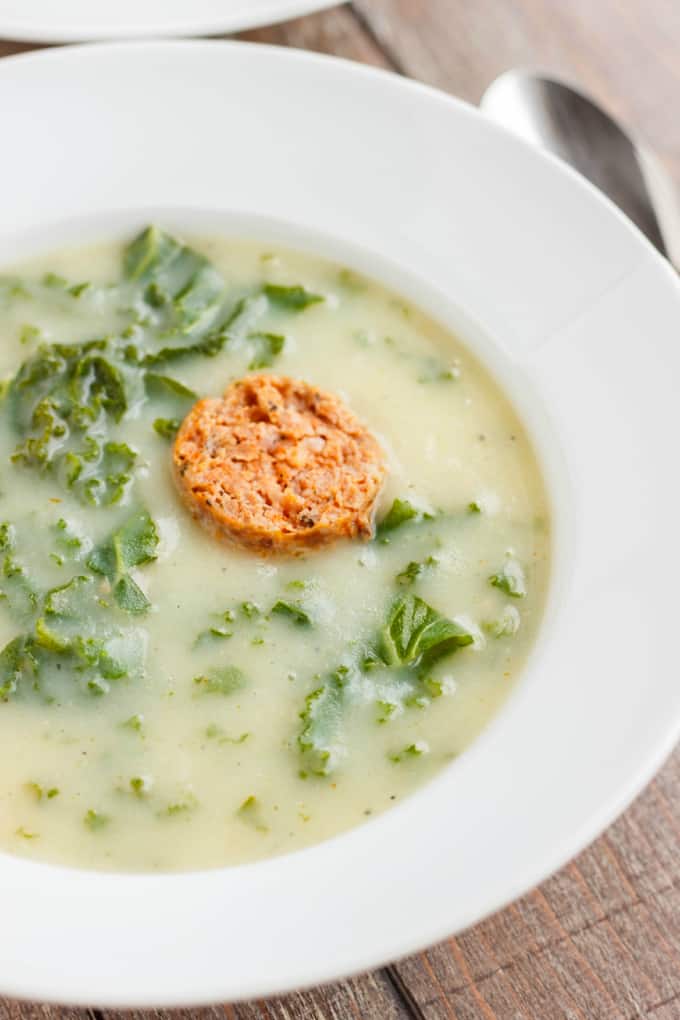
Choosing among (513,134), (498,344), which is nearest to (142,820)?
(498,344)

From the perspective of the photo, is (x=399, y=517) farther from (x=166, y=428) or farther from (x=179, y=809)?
(x=179, y=809)

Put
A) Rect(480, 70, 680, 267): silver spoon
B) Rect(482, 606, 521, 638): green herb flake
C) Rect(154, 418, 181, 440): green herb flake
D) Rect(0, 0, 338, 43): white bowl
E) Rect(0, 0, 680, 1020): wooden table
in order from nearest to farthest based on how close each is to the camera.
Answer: Rect(0, 0, 680, 1020): wooden table
Rect(482, 606, 521, 638): green herb flake
Rect(154, 418, 181, 440): green herb flake
Rect(0, 0, 338, 43): white bowl
Rect(480, 70, 680, 267): silver spoon

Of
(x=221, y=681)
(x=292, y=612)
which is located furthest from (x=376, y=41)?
(x=221, y=681)

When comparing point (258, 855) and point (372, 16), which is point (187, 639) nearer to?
point (258, 855)

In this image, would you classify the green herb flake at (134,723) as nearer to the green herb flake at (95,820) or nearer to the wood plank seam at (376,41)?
the green herb flake at (95,820)

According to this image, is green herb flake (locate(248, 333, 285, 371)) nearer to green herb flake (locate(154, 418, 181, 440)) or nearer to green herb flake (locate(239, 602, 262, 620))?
green herb flake (locate(154, 418, 181, 440))

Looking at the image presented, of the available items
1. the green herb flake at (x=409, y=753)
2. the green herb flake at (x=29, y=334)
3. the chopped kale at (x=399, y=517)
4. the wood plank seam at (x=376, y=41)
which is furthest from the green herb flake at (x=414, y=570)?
the wood plank seam at (x=376, y=41)

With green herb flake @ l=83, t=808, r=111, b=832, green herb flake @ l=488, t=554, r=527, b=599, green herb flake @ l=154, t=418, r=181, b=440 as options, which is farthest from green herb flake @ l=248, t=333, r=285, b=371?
green herb flake @ l=83, t=808, r=111, b=832
